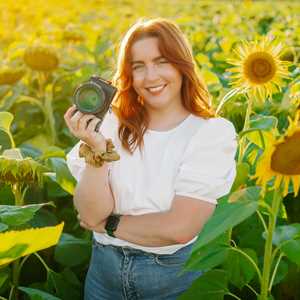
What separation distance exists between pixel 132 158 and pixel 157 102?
6.6 inches

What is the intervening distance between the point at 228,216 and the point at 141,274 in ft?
2.11

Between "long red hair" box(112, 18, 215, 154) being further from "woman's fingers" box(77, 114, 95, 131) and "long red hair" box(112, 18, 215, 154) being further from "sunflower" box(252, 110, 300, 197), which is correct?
"sunflower" box(252, 110, 300, 197)

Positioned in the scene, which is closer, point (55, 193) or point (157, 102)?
point (157, 102)

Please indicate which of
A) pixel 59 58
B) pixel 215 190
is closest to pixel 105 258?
pixel 215 190

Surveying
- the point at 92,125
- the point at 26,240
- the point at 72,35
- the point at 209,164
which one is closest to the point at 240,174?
the point at 209,164

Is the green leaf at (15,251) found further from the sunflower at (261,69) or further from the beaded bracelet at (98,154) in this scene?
the sunflower at (261,69)

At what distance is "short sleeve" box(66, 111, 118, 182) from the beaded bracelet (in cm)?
16

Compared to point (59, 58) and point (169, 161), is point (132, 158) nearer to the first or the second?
point (169, 161)

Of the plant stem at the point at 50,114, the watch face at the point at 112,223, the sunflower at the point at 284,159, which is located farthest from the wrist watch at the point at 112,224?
the plant stem at the point at 50,114

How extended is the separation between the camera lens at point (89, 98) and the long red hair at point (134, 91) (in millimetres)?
235

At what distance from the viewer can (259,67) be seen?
244cm

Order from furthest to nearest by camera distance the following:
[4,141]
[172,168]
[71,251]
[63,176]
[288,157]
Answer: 1. [4,141]
2. [71,251]
3. [63,176]
4. [172,168]
5. [288,157]

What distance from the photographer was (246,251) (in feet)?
7.02

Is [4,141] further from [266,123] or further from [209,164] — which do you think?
[266,123]
